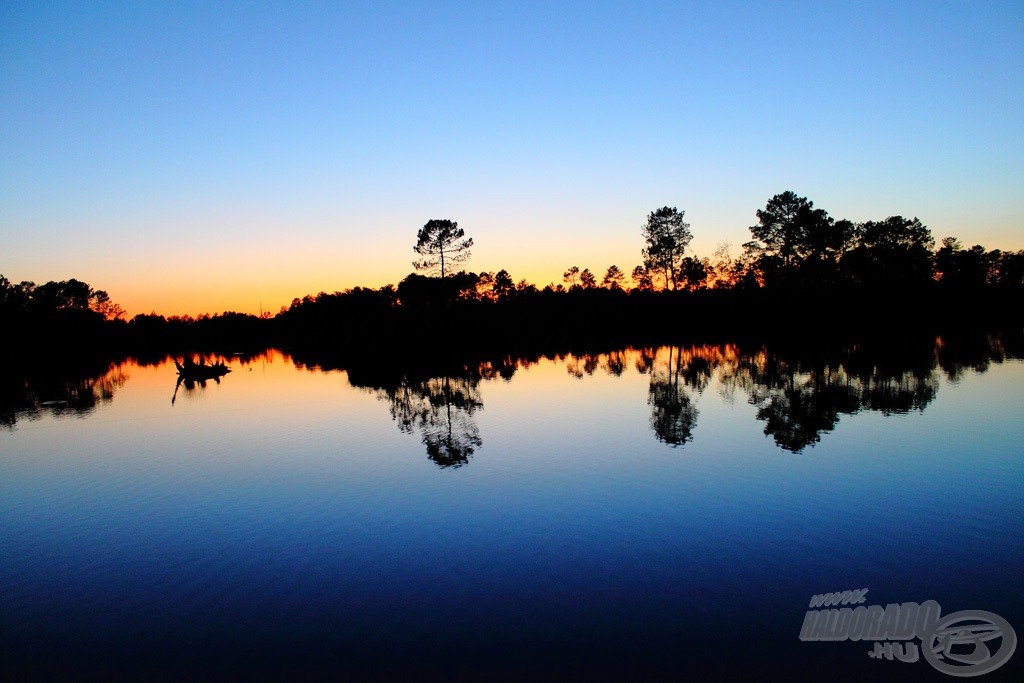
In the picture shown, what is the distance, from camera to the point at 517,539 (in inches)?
480

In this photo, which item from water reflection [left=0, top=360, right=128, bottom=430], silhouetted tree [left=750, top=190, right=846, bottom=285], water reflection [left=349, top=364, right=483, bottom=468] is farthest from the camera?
silhouetted tree [left=750, top=190, right=846, bottom=285]

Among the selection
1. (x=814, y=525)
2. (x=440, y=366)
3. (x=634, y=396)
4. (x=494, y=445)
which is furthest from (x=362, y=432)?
(x=440, y=366)

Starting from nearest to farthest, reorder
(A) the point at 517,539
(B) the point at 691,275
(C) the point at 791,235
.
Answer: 1. (A) the point at 517,539
2. (C) the point at 791,235
3. (B) the point at 691,275

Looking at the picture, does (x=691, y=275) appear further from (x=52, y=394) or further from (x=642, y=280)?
(x=52, y=394)

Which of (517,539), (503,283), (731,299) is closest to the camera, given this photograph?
(517,539)

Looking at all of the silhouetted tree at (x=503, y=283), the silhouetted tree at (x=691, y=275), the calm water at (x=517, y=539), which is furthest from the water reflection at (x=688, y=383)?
the silhouetted tree at (x=503, y=283)

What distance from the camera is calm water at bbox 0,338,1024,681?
8164 mm

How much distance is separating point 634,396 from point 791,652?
25.2 meters

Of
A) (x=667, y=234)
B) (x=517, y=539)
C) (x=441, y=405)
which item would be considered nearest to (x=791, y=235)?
(x=667, y=234)

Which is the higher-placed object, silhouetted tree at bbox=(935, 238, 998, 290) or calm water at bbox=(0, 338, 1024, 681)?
silhouetted tree at bbox=(935, 238, 998, 290)

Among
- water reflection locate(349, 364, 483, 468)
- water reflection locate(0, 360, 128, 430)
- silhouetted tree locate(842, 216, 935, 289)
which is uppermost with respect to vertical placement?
silhouetted tree locate(842, 216, 935, 289)

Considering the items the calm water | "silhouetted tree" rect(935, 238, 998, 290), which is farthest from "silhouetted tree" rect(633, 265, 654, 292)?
the calm water

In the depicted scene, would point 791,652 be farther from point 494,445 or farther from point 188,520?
point 494,445

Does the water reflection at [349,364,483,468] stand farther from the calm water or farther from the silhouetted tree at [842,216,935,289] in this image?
the silhouetted tree at [842,216,935,289]
